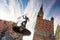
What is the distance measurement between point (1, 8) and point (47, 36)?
5587 millimetres

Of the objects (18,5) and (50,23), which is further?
(50,23)

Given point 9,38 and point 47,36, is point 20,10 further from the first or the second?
point 47,36

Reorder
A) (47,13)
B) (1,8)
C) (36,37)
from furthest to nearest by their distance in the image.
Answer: (36,37), (47,13), (1,8)

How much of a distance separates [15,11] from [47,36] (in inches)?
191

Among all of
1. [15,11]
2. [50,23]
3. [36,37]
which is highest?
[15,11]

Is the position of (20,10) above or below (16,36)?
above

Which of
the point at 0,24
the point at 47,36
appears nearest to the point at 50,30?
the point at 47,36

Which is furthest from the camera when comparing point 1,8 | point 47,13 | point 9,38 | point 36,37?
point 36,37

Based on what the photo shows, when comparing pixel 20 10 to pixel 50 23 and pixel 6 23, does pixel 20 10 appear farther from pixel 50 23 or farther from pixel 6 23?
pixel 50 23

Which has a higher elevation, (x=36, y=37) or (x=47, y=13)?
(x=47, y=13)

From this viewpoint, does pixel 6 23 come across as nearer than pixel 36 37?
Yes

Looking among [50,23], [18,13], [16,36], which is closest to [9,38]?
[16,36]

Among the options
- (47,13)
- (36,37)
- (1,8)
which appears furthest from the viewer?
(36,37)

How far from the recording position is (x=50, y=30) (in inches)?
529
